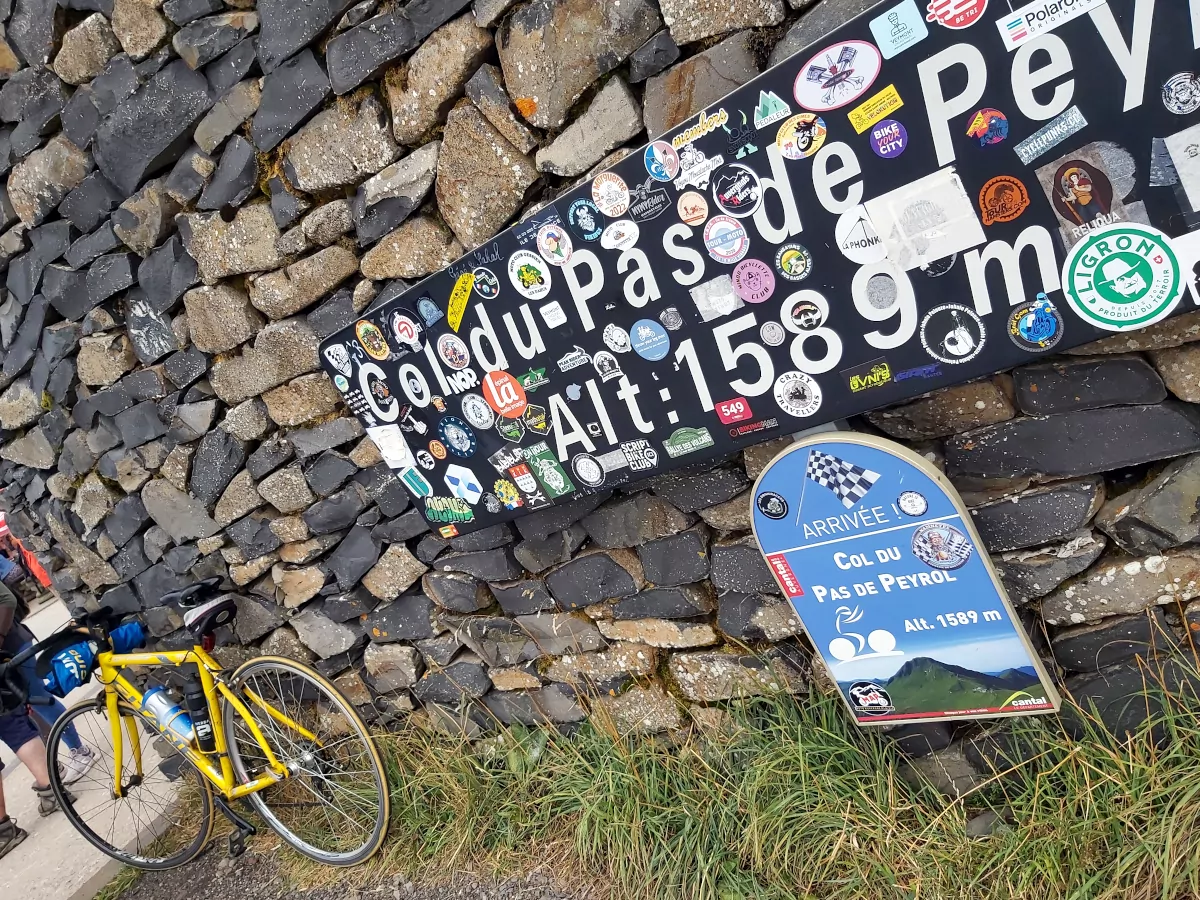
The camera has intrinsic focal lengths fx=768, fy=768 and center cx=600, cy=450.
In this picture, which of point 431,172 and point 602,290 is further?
point 431,172

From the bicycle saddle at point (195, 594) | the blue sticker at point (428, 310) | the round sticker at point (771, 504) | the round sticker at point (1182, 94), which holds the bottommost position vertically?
the round sticker at point (771, 504)

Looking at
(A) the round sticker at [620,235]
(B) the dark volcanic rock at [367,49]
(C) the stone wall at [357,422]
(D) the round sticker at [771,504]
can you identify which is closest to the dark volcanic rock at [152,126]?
(C) the stone wall at [357,422]

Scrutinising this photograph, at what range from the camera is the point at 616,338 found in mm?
1895

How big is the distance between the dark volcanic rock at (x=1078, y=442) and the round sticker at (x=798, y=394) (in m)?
0.35

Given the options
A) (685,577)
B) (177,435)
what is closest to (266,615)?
(177,435)

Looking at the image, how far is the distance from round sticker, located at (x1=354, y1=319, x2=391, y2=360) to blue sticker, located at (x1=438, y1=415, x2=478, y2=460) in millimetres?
273

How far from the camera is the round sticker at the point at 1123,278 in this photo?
51.3 inches

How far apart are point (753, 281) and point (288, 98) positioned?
1.59 m

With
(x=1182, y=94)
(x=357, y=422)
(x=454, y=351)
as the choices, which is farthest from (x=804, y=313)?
(x=357, y=422)

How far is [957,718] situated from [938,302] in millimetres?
998

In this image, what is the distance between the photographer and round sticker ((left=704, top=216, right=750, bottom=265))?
1.64 metres

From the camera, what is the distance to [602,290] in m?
1.86

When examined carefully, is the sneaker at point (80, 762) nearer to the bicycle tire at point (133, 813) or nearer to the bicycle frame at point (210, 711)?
the bicycle tire at point (133, 813)

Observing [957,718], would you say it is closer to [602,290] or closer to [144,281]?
[602,290]
